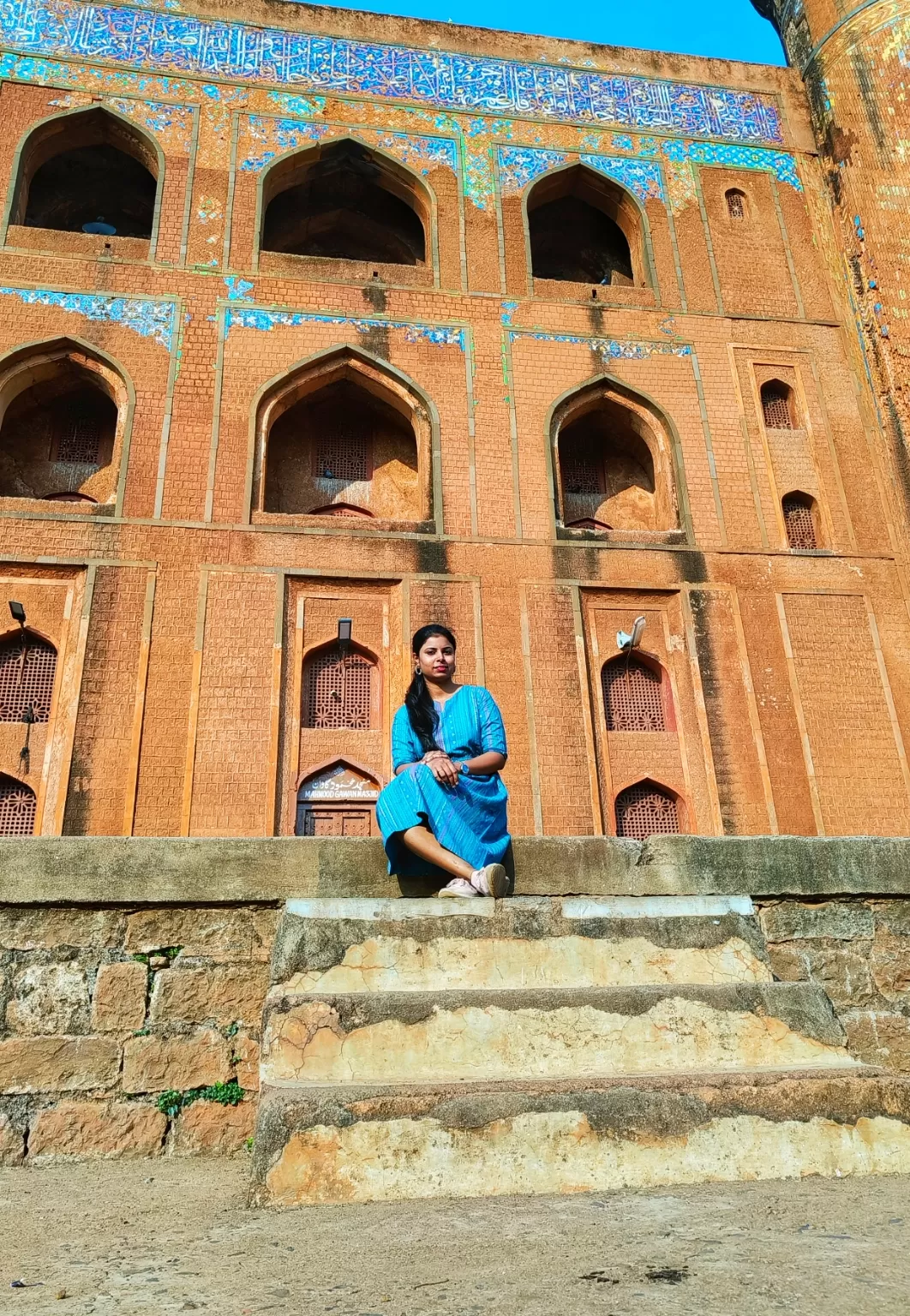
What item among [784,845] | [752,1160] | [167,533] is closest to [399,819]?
[784,845]

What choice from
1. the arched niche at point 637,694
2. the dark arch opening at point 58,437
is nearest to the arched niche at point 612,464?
the arched niche at point 637,694

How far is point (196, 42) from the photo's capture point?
11.8 m

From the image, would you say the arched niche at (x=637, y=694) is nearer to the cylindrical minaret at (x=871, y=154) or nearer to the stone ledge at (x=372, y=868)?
the cylindrical minaret at (x=871, y=154)

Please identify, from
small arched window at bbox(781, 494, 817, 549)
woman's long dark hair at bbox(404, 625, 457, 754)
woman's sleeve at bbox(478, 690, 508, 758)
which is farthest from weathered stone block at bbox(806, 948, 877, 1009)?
small arched window at bbox(781, 494, 817, 549)

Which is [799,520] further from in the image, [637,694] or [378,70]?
[378,70]

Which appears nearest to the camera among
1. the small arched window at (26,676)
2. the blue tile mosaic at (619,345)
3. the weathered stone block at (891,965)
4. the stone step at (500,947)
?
the stone step at (500,947)

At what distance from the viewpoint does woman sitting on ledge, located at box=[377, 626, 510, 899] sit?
122 inches

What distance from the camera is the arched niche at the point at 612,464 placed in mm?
10641

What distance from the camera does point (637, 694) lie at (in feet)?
32.0

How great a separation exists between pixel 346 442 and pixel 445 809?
8545 millimetres

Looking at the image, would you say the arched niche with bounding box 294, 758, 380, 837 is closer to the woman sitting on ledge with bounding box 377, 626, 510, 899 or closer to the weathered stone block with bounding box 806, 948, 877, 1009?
the woman sitting on ledge with bounding box 377, 626, 510, 899

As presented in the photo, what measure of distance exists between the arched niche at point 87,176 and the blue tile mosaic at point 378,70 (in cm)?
95

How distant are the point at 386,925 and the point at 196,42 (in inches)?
498

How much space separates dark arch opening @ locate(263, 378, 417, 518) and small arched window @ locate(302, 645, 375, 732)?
194 centimetres
